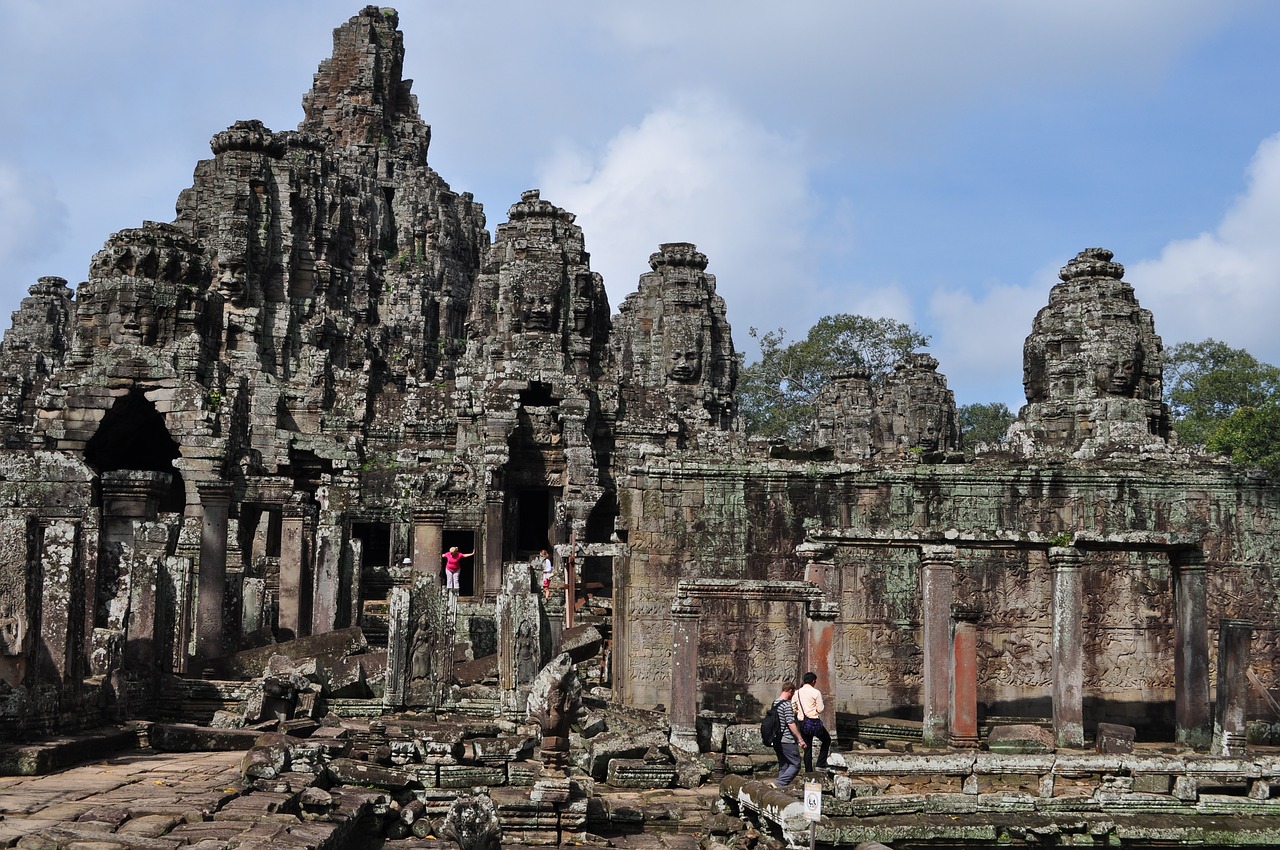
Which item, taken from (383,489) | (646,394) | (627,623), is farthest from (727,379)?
(627,623)

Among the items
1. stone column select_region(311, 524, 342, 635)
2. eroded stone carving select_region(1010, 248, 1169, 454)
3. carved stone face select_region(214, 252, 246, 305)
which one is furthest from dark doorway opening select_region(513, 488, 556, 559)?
eroded stone carving select_region(1010, 248, 1169, 454)

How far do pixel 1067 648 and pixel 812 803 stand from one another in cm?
528

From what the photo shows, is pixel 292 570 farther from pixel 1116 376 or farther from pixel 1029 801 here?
pixel 1116 376

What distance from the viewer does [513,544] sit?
27438 mm

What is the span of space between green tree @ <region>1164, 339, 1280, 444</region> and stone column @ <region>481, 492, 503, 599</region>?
33.2 m

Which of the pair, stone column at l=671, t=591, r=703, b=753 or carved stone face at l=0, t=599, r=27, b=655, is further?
stone column at l=671, t=591, r=703, b=753

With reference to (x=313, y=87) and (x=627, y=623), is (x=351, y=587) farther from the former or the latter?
(x=313, y=87)

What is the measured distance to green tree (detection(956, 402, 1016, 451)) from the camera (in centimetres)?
7975

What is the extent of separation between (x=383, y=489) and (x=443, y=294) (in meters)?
30.7

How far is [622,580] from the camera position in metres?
17.2

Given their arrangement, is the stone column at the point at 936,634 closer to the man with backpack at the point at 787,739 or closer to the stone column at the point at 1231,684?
the stone column at the point at 1231,684

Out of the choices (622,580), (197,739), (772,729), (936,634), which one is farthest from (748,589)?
(197,739)

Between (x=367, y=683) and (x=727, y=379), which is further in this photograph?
(x=727, y=379)

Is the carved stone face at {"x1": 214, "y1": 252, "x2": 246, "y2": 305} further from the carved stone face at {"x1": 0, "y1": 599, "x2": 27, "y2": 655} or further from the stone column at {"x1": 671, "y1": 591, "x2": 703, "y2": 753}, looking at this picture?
the carved stone face at {"x1": 0, "y1": 599, "x2": 27, "y2": 655}
